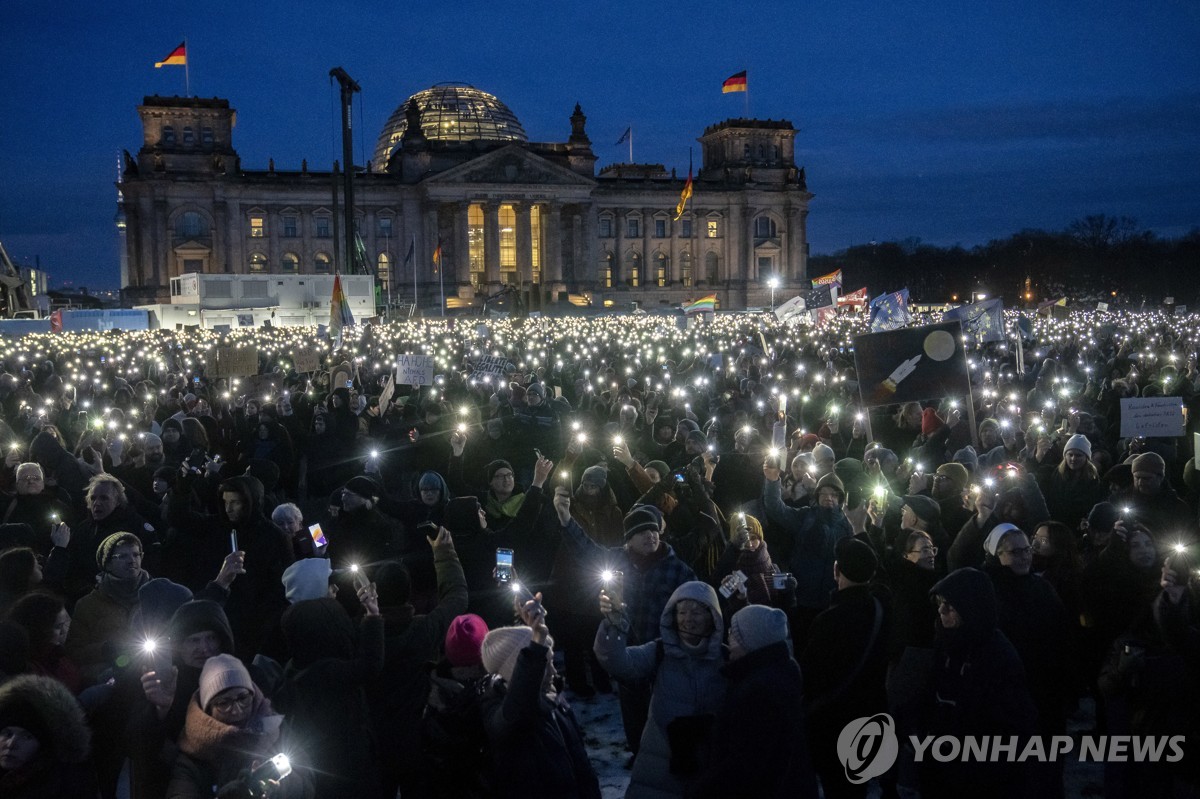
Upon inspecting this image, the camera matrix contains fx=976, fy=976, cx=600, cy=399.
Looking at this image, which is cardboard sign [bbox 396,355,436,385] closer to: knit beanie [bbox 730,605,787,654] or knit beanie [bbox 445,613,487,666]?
knit beanie [bbox 445,613,487,666]

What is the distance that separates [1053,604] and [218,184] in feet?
254

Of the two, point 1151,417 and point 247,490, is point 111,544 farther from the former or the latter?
point 1151,417

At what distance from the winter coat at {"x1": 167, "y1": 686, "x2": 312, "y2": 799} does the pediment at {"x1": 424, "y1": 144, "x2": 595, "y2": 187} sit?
75.5m

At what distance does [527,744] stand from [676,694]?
28.7 inches

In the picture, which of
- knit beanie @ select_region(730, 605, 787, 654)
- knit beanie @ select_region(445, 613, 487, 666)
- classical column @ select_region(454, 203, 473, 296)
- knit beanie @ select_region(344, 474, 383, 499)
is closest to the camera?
knit beanie @ select_region(730, 605, 787, 654)

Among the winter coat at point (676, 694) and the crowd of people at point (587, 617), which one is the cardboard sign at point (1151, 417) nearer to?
the crowd of people at point (587, 617)

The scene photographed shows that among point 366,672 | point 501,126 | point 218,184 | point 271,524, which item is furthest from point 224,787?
point 501,126

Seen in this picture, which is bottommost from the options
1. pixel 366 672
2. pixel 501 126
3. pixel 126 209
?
pixel 366 672

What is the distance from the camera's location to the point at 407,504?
7.16 m

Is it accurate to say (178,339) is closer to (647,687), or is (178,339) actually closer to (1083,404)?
(1083,404)

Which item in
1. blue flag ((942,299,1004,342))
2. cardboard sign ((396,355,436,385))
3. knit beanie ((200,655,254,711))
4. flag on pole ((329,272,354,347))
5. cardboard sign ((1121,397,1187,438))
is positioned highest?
flag on pole ((329,272,354,347))

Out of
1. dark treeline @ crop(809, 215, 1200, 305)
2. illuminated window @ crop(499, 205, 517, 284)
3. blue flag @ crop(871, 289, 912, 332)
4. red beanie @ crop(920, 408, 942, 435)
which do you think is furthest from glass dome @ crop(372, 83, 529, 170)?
red beanie @ crop(920, 408, 942, 435)

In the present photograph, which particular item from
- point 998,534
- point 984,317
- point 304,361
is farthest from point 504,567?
point 984,317

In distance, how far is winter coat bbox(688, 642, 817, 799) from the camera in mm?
3607
